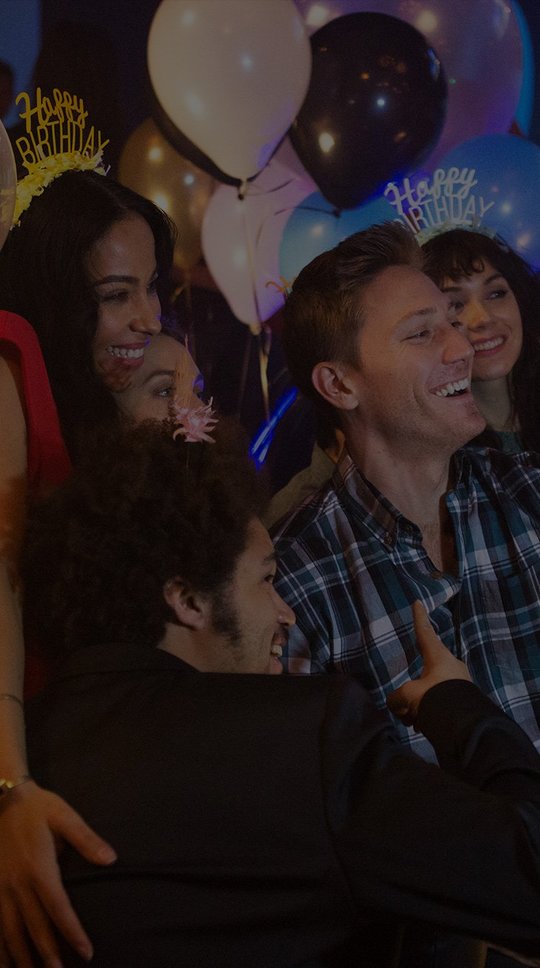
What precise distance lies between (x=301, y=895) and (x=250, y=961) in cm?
10

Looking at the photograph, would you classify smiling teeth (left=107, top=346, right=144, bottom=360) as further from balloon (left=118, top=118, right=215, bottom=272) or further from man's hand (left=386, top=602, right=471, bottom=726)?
man's hand (left=386, top=602, right=471, bottom=726)

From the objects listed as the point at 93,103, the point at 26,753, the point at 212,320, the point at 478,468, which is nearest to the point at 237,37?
the point at 93,103

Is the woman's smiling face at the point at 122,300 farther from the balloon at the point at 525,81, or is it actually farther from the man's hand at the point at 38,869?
the balloon at the point at 525,81

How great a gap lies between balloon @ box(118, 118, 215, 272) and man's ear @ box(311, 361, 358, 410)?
499 millimetres

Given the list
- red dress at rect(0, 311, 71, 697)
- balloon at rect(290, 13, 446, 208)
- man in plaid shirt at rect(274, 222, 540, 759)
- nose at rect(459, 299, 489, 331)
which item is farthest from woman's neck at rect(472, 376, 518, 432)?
red dress at rect(0, 311, 71, 697)

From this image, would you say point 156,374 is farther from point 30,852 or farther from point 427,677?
point 30,852

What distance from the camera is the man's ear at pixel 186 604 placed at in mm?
1387

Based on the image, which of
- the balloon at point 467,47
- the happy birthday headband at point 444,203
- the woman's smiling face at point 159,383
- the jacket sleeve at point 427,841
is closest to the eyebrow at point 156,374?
the woman's smiling face at point 159,383

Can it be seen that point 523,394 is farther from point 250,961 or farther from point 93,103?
point 250,961

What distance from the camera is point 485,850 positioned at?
1099 mm

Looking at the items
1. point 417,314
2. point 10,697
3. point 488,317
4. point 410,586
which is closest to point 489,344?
point 488,317

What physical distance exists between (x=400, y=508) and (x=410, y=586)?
0.19 metres

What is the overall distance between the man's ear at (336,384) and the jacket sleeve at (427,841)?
1.10 meters

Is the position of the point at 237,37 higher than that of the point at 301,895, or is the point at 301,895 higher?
the point at 237,37
